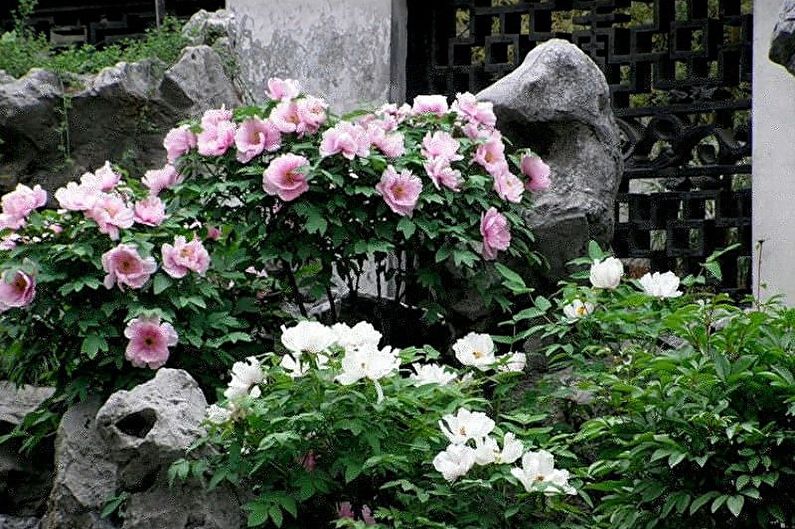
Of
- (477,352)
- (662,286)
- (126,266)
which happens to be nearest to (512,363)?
(477,352)

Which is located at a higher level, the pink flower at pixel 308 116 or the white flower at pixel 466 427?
the pink flower at pixel 308 116

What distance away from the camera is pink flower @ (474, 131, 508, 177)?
5.16 metres

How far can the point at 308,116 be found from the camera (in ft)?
16.5

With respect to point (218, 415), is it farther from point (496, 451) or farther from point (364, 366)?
point (496, 451)

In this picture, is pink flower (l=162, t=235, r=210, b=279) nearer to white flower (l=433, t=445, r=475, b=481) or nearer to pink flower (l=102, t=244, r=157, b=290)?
pink flower (l=102, t=244, r=157, b=290)

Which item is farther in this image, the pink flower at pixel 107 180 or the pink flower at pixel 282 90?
the pink flower at pixel 282 90

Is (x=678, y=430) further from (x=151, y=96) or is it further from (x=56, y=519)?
(x=151, y=96)

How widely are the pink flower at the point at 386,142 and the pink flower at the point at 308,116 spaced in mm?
187

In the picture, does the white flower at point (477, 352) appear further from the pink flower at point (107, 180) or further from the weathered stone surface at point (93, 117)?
the weathered stone surface at point (93, 117)

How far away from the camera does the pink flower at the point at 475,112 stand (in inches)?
207

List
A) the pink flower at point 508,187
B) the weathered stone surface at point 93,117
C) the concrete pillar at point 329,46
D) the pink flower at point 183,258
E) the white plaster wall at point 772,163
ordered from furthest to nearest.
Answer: the concrete pillar at point 329,46, the weathered stone surface at point 93,117, the white plaster wall at point 772,163, the pink flower at point 508,187, the pink flower at point 183,258

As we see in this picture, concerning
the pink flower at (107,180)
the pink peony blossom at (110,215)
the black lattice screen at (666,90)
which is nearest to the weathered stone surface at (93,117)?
the black lattice screen at (666,90)

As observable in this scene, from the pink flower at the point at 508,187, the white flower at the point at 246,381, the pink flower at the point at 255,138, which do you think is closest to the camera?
the white flower at the point at 246,381

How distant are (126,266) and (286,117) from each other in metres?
0.79
